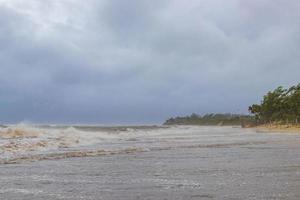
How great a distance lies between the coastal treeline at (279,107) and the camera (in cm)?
8050

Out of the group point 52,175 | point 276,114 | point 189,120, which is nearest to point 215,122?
point 189,120

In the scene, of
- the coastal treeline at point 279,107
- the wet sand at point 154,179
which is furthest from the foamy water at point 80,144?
the coastal treeline at point 279,107

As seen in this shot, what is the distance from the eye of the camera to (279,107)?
8912 cm

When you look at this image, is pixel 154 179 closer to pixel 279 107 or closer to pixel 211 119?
pixel 279 107

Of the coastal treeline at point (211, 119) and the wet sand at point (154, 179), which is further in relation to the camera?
the coastal treeline at point (211, 119)

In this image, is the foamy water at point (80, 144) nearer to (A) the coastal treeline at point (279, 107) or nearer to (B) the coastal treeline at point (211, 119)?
(A) the coastal treeline at point (279, 107)

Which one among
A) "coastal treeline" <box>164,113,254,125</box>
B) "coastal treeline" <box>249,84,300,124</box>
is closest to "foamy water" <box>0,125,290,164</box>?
"coastal treeline" <box>249,84,300,124</box>

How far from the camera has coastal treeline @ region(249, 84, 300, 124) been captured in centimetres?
8050

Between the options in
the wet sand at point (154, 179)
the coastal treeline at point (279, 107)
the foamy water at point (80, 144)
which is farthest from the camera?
the coastal treeline at point (279, 107)

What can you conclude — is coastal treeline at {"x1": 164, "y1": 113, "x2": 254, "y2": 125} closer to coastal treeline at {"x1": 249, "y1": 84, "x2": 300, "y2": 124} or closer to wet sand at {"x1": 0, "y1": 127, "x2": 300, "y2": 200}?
coastal treeline at {"x1": 249, "y1": 84, "x2": 300, "y2": 124}

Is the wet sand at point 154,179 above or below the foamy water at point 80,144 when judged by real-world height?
below

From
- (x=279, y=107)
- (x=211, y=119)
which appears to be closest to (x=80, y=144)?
(x=279, y=107)

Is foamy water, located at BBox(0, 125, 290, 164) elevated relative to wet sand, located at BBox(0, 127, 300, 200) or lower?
elevated

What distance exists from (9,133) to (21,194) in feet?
120
